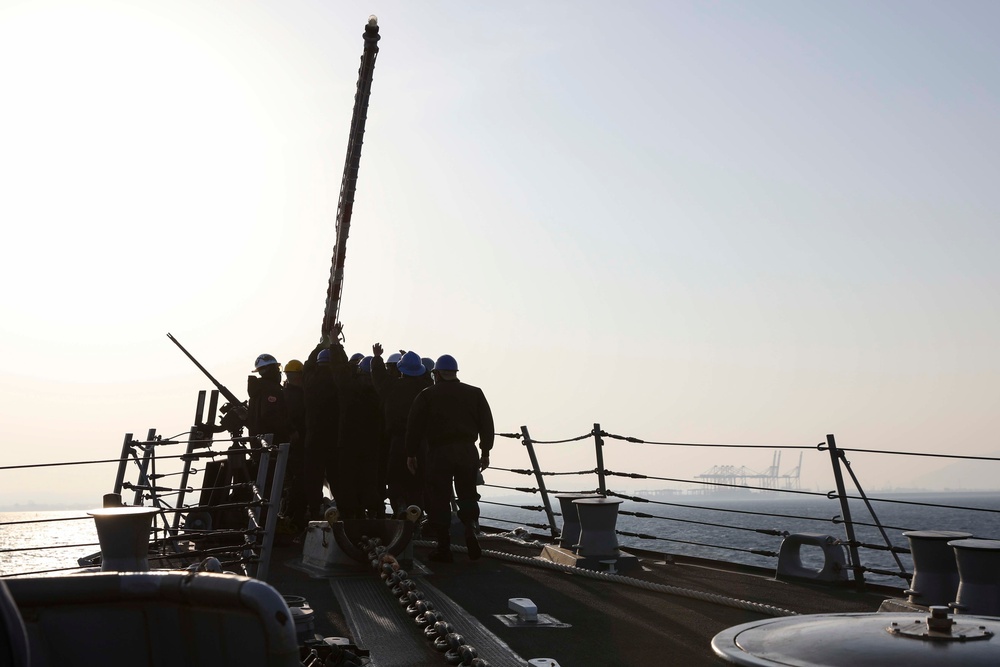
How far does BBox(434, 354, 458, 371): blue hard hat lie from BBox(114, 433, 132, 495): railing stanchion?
9.38 feet

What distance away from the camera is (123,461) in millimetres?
8461

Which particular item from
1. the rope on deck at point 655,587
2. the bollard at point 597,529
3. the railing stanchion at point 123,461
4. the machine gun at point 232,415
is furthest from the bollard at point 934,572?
the machine gun at point 232,415

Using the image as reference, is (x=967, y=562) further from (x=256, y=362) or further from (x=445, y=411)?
(x=256, y=362)

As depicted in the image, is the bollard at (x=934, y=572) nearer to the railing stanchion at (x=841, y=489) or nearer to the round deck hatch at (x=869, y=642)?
the railing stanchion at (x=841, y=489)

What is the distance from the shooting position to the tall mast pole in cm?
1806

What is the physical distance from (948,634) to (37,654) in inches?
108

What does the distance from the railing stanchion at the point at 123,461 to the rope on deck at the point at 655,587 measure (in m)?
3.12

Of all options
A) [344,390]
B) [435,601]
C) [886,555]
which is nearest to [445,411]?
[344,390]

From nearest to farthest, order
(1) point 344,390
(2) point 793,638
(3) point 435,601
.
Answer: (2) point 793,638 → (3) point 435,601 → (1) point 344,390

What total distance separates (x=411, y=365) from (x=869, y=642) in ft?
28.2

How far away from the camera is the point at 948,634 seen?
336 centimetres

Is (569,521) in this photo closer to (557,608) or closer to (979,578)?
(557,608)

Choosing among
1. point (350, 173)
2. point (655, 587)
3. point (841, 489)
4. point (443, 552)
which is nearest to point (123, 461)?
point (443, 552)

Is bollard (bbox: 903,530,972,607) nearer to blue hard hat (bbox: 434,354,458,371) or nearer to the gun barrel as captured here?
blue hard hat (bbox: 434,354,458,371)
